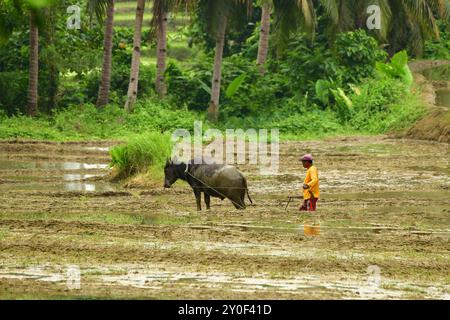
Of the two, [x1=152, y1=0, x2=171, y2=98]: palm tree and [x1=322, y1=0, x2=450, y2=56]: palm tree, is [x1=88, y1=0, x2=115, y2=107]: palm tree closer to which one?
[x1=152, y1=0, x2=171, y2=98]: palm tree

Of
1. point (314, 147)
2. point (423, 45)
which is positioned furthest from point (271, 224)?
point (423, 45)

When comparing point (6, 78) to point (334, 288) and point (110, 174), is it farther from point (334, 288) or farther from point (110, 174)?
point (334, 288)

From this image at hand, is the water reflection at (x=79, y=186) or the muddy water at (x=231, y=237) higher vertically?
the water reflection at (x=79, y=186)

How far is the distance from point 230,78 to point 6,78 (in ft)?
24.6

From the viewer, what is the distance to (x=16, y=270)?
13.1 m

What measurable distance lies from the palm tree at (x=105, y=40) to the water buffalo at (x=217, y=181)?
12553 millimetres

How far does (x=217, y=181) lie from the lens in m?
18.6

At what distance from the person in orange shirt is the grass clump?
501 cm

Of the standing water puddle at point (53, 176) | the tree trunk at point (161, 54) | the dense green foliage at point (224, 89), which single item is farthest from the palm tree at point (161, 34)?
the standing water puddle at point (53, 176)

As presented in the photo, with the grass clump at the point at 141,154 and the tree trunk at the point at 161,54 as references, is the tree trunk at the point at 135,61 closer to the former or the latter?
the tree trunk at the point at 161,54

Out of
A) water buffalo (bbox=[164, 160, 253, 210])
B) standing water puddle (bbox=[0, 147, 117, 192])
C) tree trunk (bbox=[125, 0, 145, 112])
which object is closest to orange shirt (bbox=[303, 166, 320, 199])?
water buffalo (bbox=[164, 160, 253, 210])

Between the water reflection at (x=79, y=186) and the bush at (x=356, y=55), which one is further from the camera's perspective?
the bush at (x=356, y=55)

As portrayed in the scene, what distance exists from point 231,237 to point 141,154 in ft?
24.1

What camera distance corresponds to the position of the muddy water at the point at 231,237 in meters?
12.3
